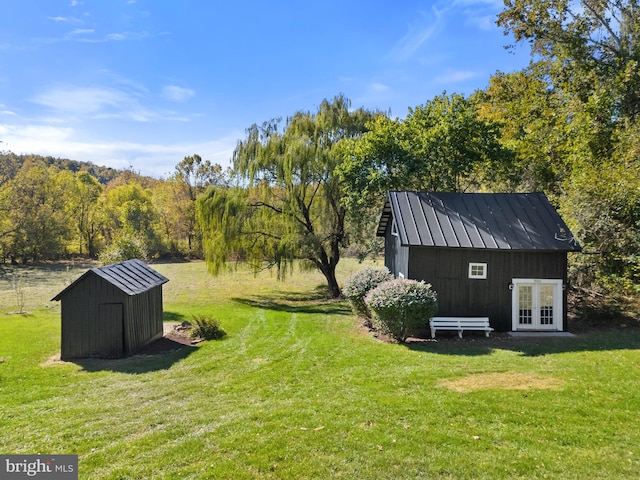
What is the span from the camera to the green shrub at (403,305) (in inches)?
470

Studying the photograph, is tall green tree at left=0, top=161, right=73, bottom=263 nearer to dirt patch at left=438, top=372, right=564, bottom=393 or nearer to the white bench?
the white bench

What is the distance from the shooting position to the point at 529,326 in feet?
44.5

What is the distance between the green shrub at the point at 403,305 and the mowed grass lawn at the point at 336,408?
0.65 metres

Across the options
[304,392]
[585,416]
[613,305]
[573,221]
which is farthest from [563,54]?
[304,392]

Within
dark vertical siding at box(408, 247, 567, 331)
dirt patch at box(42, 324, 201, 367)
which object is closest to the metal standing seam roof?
dark vertical siding at box(408, 247, 567, 331)

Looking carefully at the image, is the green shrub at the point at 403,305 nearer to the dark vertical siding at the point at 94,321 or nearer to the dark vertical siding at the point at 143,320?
the dark vertical siding at the point at 143,320

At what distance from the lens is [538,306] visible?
13.6 meters

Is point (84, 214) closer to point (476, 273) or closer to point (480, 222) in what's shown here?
point (480, 222)

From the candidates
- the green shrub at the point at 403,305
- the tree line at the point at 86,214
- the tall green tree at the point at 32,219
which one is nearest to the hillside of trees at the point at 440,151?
the green shrub at the point at 403,305

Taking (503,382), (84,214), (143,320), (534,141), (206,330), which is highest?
(534,141)

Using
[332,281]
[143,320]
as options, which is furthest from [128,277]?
[332,281]

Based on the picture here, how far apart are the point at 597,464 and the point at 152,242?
4541 cm

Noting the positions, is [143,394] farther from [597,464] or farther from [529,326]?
[529,326]

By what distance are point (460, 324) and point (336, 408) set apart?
7.27 metres
